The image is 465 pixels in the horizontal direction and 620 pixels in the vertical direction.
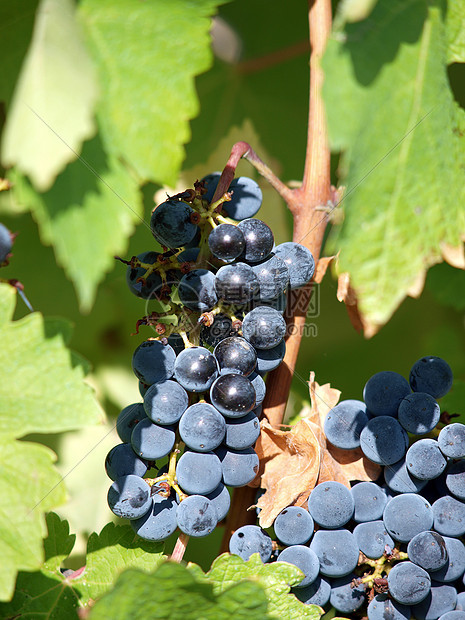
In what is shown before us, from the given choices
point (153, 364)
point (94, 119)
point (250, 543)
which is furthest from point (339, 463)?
point (94, 119)

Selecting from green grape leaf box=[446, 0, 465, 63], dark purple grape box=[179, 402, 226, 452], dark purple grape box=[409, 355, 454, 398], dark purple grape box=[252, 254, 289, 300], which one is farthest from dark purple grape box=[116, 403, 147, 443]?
green grape leaf box=[446, 0, 465, 63]

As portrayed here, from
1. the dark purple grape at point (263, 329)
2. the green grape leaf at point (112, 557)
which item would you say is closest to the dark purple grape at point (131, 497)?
the green grape leaf at point (112, 557)

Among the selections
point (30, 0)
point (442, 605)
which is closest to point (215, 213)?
point (30, 0)

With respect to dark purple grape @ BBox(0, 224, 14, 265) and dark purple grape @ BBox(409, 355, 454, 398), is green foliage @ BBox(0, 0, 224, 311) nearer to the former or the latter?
dark purple grape @ BBox(0, 224, 14, 265)

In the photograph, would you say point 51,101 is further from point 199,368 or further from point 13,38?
point 199,368

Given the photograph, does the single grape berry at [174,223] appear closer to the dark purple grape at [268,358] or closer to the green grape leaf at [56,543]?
the dark purple grape at [268,358]
